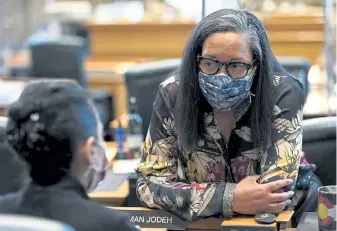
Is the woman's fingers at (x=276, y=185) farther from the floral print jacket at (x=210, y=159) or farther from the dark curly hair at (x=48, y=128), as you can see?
the dark curly hair at (x=48, y=128)

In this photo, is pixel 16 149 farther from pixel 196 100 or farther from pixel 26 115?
pixel 196 100

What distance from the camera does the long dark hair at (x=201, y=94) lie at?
86.4 inches

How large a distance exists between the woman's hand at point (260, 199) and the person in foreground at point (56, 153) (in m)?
0.58

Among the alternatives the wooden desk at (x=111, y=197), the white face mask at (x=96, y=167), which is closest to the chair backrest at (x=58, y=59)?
the wooden desk at (x=111, y=197)

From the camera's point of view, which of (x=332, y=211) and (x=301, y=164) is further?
(x=301, y=164)

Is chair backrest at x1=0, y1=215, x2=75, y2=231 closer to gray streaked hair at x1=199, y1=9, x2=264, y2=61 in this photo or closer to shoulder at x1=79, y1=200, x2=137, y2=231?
shoulder at x1=79, y1=200, x2=137, y2=231

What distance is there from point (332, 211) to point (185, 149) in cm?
53

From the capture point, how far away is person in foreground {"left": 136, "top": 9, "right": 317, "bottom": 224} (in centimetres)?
215

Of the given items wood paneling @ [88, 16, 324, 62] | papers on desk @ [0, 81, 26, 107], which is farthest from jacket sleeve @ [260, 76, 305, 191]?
wood paneling @ [88, 16, 324, 62]

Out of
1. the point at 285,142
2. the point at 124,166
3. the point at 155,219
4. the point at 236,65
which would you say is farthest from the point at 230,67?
the point at 124,166

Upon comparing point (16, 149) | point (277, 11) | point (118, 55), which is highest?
point (16, 149)

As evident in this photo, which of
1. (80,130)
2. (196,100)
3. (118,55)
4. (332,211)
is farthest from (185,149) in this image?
(118,55)

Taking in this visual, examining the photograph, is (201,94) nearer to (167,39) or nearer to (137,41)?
(167,39)

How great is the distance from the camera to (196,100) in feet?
7.43
